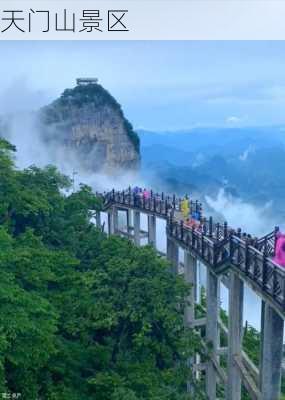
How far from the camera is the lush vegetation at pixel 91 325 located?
441 inches

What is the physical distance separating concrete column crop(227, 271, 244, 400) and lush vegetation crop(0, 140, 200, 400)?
3.81 feet

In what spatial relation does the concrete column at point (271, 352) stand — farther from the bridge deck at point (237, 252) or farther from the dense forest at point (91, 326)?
the dense forest at point (91, 326)

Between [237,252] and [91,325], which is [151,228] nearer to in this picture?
[91,325]

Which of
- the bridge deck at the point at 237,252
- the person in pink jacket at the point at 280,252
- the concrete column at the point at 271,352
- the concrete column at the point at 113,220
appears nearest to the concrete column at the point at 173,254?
the bridge deck at the point at 237,252

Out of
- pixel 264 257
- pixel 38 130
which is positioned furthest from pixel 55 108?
pixel 264 257

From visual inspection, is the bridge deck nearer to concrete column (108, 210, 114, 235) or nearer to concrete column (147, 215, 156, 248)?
concrete column (147, 215, 156, 248)

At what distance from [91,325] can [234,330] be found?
12.3 feet

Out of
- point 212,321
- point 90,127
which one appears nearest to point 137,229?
point 212,321

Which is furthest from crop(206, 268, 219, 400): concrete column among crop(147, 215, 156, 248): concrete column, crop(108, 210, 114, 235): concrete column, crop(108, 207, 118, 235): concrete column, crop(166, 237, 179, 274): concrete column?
crop(108, 210, 114, 235): concrete column

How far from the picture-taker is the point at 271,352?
1137 cm

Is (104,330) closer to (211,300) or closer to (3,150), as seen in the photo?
(211,300)

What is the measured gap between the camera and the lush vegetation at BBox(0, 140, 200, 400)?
36.8ft

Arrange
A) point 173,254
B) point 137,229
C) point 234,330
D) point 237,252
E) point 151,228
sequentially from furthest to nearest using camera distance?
1. point 137,229
2. point 151,228
3. point 173,254
4. point 234,330
5. point 237,252

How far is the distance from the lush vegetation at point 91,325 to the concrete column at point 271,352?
2315 mm
